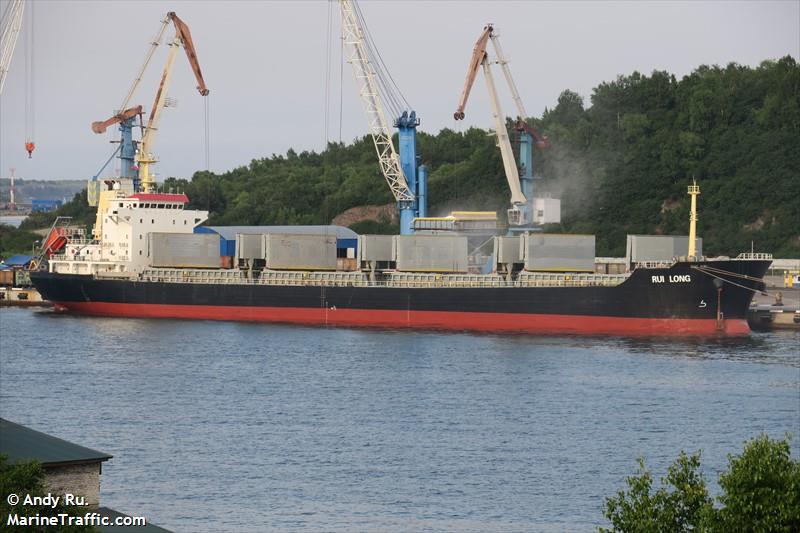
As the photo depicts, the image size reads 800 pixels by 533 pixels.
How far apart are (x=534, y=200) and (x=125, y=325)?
1055 inches

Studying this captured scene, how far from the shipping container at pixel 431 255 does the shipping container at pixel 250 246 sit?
8.79 metres

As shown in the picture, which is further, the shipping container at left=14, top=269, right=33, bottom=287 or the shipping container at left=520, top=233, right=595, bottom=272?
the shipping container at left=14, top=269, right=33, bottom=287

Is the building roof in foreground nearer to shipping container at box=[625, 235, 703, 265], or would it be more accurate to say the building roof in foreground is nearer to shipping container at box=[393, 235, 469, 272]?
shipping container at box=[393, 235, 469, 272]

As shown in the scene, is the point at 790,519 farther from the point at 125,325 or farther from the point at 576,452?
the point at 125,325

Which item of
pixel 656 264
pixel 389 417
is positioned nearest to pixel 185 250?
pixel 656 264

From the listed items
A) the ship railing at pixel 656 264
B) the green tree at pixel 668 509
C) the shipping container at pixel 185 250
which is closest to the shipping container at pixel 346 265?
the shipping container at pixel 185 250

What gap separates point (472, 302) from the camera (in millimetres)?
65875

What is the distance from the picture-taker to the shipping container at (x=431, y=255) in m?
69.6

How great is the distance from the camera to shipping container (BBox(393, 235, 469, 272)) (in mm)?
69625

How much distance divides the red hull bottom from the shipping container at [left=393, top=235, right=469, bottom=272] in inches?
144

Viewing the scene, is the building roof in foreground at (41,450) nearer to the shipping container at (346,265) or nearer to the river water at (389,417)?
the river water at (389,417)

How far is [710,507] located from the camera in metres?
18.0

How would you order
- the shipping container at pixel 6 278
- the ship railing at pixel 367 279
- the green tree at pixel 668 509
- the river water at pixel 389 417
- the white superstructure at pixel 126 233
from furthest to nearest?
the shipping container at pixel 6 278, the white superstructure at pixel 126 233, the ship railing at pixel 367 279, the river water at pixel 389 417, the green tree at pixel 668 509

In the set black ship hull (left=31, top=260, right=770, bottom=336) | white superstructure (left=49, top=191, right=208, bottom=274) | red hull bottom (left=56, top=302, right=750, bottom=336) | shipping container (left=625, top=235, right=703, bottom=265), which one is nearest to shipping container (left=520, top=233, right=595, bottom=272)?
shipping container (left=625, top=235, right=703, bottom=265)
